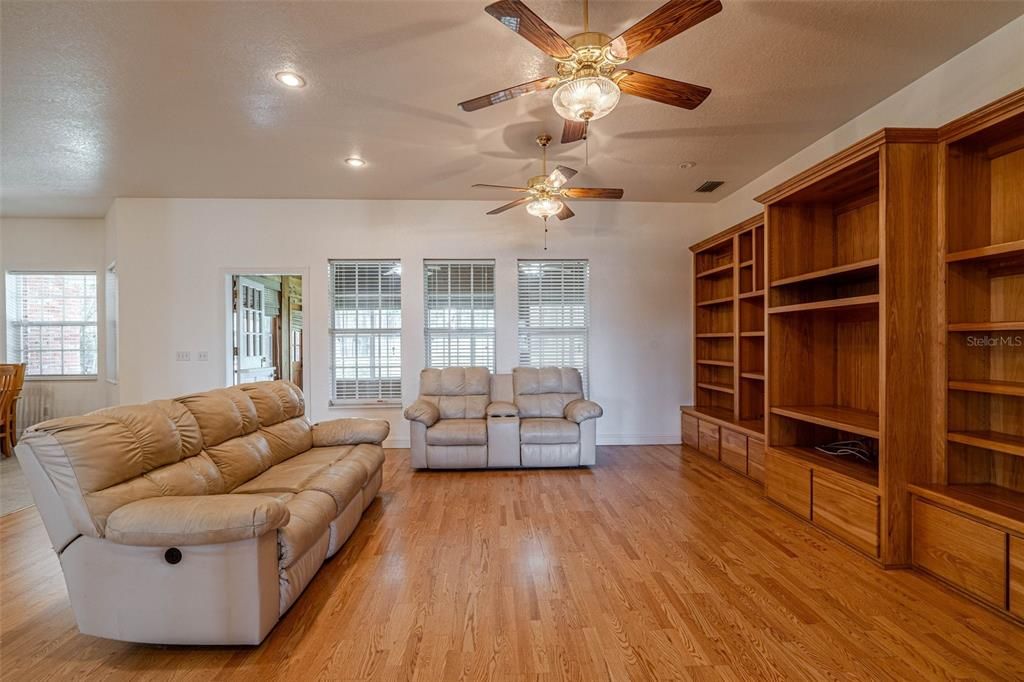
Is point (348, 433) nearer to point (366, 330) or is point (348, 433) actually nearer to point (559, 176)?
point (366, 330)

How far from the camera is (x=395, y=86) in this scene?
2.73 metres

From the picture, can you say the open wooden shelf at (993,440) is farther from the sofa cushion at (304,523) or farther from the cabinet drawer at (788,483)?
the sofa cushion at (304,523)

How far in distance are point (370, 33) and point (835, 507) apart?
13.1 feet

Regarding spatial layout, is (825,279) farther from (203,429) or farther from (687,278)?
(203,429)

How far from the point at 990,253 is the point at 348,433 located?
404 centimetres

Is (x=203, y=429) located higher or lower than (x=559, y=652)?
higher

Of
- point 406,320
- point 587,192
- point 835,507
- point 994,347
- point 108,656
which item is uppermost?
point 587,192

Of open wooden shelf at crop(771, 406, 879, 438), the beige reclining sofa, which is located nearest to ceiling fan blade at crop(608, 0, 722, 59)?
open wooden shelf at crop(771, 406, 879, 438)

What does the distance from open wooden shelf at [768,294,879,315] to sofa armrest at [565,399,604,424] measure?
176 cm

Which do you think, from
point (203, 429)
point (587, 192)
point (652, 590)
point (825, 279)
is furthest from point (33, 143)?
point (825, 279)

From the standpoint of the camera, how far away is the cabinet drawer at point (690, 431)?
4758mm

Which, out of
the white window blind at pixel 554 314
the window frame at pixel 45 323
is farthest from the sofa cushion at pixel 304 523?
the window frame at pixel 45 323

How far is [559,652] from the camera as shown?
5.50 feet

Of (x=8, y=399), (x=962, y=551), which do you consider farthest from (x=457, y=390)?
(x=8, y=399)
